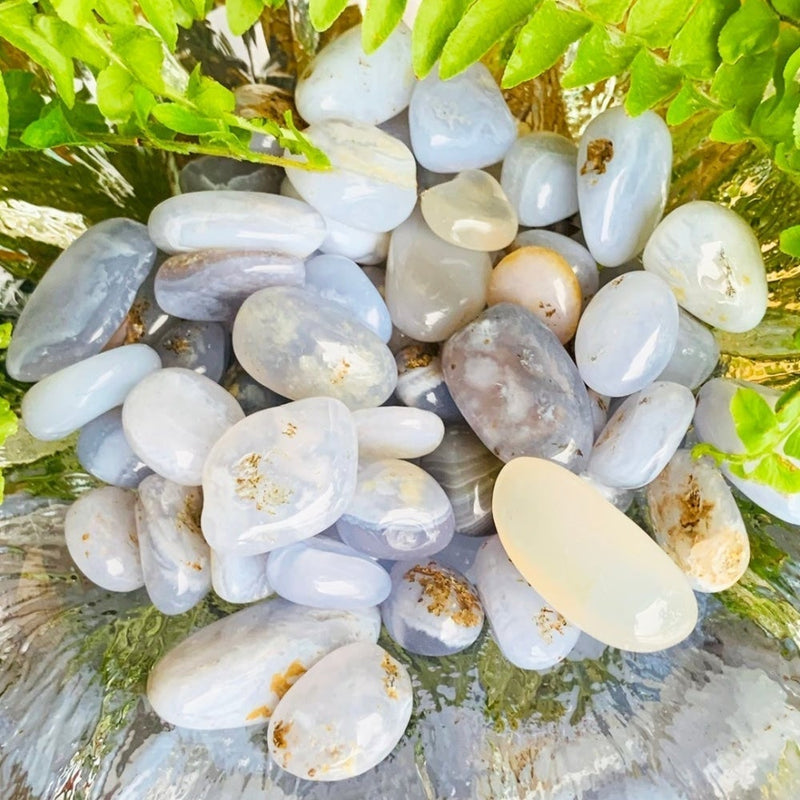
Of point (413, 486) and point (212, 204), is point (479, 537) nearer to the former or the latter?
point (413, 486)

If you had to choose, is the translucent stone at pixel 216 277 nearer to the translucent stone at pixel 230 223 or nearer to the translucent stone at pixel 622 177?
the translucent stone at pixel 230 223

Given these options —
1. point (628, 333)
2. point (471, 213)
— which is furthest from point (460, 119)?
point (628, 333)

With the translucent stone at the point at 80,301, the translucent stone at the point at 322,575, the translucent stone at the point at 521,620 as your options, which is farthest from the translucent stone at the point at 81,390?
the translucent stone at the point at 521,620

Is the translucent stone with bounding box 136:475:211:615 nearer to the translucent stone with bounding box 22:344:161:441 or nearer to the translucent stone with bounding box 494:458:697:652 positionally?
the translucent stone with bounding box 22:344:161:441

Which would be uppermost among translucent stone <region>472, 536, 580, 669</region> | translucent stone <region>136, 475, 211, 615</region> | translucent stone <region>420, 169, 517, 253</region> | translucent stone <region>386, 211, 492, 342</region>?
translucent stone <region>420, 169, 517, 253</region>

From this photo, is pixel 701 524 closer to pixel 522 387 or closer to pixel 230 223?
pixel 522 387

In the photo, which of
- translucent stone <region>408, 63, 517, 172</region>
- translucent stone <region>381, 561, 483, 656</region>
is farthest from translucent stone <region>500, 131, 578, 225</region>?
translucent stone <region>381, 561, 483, 656</region>
